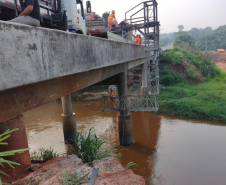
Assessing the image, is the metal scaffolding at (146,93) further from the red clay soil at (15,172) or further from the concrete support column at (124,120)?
the red clay soil at (15,172)

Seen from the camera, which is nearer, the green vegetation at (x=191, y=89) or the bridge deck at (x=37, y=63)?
the bridge deck at (x=37, y=63)

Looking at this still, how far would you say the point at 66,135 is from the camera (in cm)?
1035

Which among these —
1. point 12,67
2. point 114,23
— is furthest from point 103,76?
point 114,23

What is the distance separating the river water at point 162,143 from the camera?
7806 millimetres

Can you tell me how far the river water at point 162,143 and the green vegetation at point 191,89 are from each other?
4.21ft

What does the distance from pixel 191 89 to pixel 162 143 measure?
1250cm

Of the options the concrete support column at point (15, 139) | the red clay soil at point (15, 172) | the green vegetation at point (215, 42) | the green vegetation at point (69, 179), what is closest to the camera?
the green vegetation at point (69, 179)

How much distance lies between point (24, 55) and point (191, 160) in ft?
29.5

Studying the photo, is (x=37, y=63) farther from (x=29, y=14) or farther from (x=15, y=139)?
(x=15, y=139)

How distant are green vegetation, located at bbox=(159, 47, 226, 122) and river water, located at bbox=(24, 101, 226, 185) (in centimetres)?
128

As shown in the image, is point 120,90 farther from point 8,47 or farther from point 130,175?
point 8,47

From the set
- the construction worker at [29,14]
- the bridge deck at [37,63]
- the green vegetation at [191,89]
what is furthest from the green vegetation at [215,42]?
the construction worker at [29,14]

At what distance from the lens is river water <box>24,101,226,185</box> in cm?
781

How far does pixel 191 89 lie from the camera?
20969 mm
